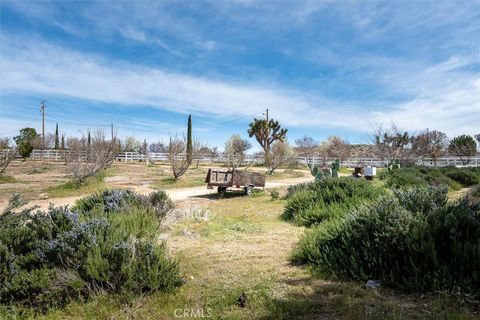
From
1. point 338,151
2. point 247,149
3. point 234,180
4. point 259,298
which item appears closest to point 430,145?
point 338,151

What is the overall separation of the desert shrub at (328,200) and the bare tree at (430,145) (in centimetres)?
2567

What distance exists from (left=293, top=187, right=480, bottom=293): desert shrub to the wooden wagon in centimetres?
847

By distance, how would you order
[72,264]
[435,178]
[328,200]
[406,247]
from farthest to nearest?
[435,178] → [328,200] → [406,247] → [72,264]

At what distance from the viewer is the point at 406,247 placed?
3986mm

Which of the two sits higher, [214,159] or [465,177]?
[214,159]

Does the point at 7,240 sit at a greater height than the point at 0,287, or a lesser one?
greater

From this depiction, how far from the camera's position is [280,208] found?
10.3 m

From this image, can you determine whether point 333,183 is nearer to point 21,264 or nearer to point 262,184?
point 262,184

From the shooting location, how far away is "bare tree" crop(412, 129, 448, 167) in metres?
32.8

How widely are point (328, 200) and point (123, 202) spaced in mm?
4827

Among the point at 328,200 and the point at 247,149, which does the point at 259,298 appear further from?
the point at 247,149

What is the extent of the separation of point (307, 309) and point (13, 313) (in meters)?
2.82

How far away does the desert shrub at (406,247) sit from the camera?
3.63 m

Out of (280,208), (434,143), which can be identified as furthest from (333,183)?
(434,143)
